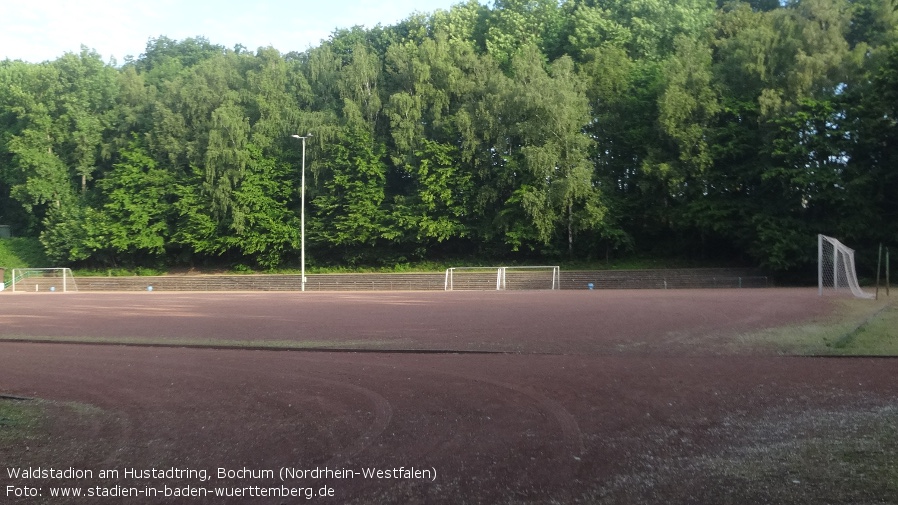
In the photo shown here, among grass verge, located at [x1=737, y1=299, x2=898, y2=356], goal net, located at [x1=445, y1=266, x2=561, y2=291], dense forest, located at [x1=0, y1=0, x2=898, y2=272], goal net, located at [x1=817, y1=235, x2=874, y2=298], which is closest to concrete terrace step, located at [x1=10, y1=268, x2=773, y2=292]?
goal net, located at [x1=445, y1=266, x2=561, y2=291]

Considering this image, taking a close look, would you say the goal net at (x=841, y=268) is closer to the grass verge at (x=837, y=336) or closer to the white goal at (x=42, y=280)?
the grass verge at (x=837, y=336)

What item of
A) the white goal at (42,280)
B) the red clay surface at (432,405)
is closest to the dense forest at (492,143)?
the white goal at (42,280)

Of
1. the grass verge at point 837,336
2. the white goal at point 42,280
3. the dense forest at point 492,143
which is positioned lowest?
the white goal at point 42,280

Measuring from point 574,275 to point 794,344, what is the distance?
2908 centimetres

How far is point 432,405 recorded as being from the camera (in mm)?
8133

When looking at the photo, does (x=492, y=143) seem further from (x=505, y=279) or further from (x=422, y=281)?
(x=422, y=281)

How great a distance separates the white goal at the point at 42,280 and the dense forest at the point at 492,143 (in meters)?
2.27

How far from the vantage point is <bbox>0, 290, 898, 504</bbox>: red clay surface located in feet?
18.6

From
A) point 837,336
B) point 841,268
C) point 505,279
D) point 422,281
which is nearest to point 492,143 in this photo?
point 505,279

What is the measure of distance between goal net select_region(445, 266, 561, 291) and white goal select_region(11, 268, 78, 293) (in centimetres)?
2634

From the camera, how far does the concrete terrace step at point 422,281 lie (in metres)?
40.6

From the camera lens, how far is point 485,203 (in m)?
47.0

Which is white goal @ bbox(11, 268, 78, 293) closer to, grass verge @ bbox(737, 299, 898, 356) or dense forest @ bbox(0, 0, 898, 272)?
dense forest @ bbox(0, 0, 898, 272)

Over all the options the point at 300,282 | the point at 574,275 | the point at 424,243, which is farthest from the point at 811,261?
the point at 300,282
